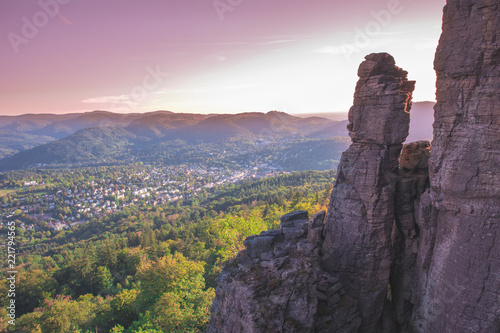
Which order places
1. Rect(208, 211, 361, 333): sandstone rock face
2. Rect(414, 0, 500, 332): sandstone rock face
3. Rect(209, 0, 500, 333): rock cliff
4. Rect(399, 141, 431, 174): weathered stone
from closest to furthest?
Rect(414, 0, 500, 332): sandstone rock face < Rect(209, 0, 500, 333): rock cliff < Rect(208, 211, 361, 333): sandstone rock face < Rect(399, 141, 431, 174): weathered stone

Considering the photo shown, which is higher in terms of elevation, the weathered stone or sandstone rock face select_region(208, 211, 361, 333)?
the weathered stone

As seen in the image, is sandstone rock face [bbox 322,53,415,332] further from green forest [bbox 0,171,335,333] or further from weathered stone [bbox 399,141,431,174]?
green forest [bbox 0,171,335,333]

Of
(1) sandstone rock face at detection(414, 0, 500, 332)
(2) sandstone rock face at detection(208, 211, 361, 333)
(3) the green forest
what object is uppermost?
(1) sandstone rock face at detection(414, 0, 500, 332)

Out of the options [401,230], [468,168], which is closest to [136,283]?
[401,230]

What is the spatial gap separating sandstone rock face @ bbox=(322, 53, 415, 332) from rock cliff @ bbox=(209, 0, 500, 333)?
0.05 meters

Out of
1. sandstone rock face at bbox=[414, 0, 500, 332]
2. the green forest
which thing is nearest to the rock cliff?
sandstone rock face at bbox=[414, 0, 500, 332]

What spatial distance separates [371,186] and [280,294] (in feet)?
20.3

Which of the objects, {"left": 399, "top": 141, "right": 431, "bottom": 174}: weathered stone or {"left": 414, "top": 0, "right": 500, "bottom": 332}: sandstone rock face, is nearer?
{"left": 414, "top": 0, "right": 500, "bottom": 332}: sandstone rock face

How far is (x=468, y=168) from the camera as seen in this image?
345 inches

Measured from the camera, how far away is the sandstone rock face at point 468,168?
8.30 m

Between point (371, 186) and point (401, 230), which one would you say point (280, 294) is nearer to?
point (371, 186)

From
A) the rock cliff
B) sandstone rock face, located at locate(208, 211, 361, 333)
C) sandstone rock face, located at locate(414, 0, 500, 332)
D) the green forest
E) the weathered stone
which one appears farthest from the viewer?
the green forest

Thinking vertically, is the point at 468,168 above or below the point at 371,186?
above

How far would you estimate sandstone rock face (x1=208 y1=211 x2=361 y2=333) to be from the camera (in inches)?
389
